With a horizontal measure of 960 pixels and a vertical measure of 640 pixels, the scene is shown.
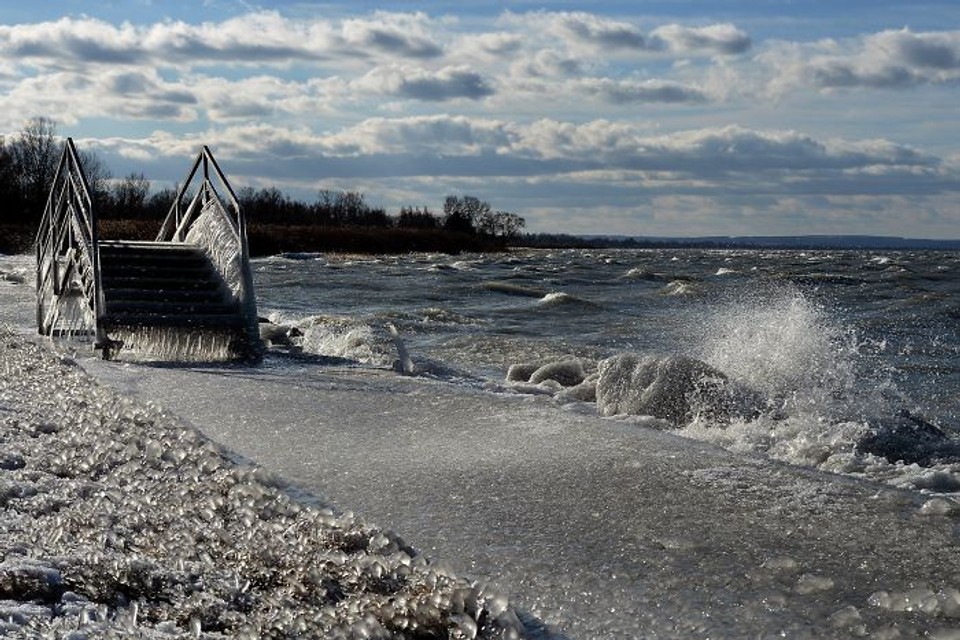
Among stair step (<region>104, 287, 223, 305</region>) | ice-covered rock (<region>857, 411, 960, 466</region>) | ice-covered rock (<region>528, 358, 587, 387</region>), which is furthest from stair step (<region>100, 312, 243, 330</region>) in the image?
ice-covered rock (<region>857, 411, 960, 466</region>)

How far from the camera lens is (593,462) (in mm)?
5910

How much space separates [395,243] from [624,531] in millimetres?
69952

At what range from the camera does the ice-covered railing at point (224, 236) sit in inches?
473

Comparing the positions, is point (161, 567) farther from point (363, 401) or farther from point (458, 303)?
point (458, 303)

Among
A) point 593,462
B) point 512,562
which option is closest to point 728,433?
point 593,462

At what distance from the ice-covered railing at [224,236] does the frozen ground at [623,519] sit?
165 inches

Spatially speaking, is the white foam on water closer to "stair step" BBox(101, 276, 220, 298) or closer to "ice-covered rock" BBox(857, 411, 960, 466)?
"ice-covered rock" BBox(857, 411, 960, 466)

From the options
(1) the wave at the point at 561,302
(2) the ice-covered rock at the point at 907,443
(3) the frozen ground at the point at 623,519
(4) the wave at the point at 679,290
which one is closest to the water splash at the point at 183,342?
(3) the frozen ground at the point at 623,519

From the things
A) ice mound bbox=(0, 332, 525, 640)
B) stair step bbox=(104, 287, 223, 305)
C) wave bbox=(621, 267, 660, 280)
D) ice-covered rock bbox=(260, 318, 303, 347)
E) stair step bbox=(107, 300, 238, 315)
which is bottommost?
ice-covered rock bbox=(260, 318, 303, 347)

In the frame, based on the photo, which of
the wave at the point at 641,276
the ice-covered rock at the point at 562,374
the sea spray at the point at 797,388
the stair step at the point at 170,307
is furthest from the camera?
the wave at the point at 641,276

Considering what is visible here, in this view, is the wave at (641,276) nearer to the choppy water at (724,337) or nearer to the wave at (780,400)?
the choppy water at (724,337)

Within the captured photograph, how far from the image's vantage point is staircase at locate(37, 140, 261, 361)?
464 inches

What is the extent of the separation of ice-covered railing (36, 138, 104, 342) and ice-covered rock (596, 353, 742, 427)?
6.55 metres

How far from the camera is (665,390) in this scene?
8102mm
